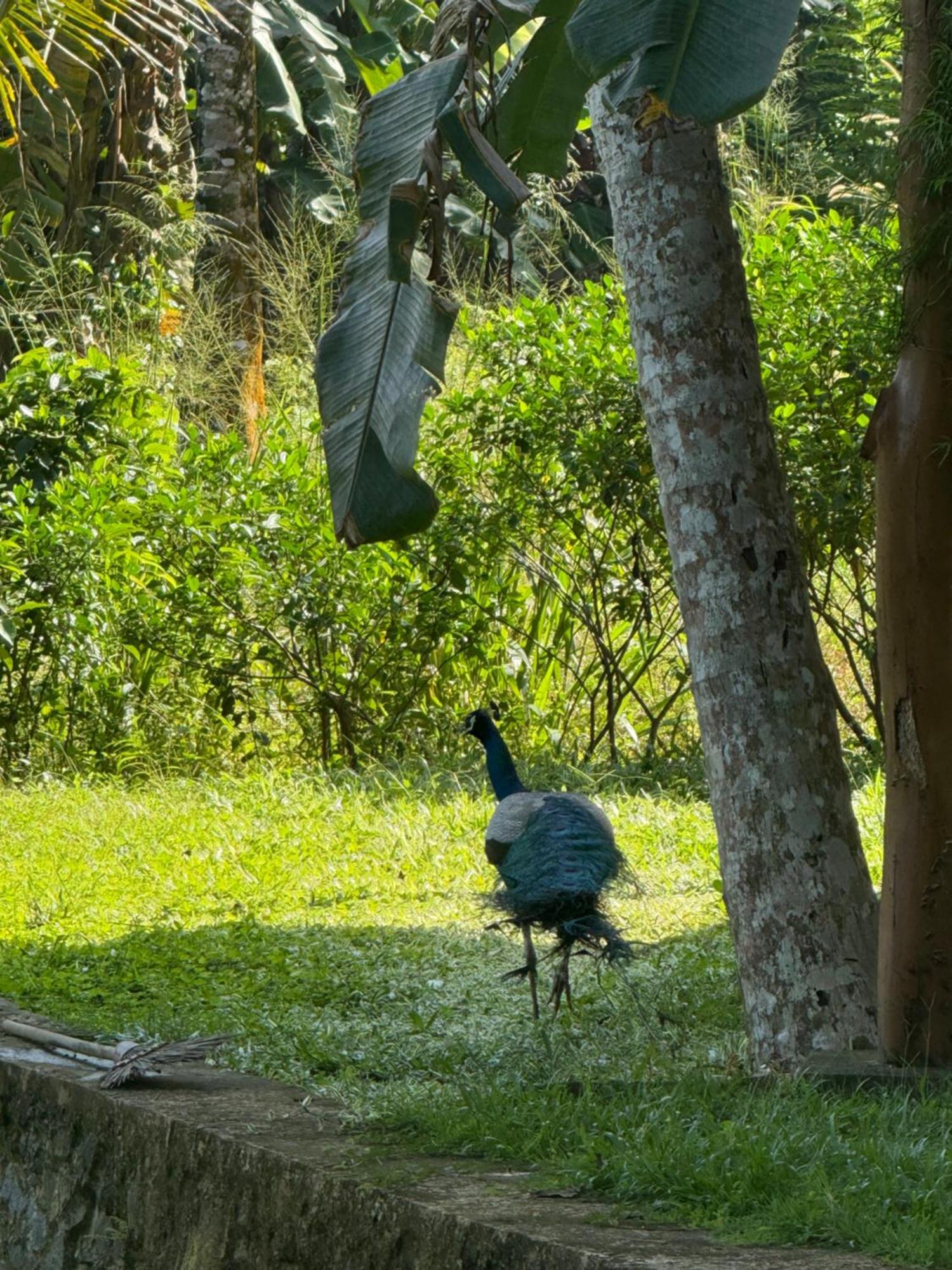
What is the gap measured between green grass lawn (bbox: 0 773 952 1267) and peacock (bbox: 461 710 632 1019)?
26 cm

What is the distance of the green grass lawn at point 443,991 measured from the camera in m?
2.91

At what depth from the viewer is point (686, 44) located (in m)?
2.80

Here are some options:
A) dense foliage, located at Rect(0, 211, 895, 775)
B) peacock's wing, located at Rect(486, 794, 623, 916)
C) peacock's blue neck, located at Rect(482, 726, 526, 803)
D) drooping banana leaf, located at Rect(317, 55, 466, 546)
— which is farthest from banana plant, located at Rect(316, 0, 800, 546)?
dense foliage, located at Rect(0, 211, 895, 775)

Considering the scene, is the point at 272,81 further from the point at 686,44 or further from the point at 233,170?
the point at 686,44

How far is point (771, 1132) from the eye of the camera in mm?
3059

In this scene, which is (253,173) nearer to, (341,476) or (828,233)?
(828,233)

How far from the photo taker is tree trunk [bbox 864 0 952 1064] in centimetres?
369

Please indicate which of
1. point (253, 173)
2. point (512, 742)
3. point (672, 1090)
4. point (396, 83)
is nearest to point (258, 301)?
point (253, 173)

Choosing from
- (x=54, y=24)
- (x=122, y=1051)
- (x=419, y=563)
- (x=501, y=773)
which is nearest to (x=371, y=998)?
(x=501, y=773)

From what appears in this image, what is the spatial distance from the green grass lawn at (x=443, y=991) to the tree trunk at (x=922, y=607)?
364 mm

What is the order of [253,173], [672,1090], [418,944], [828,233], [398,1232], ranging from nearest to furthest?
[398,1232]
[672,1090]
[418,944]
[828,233]
[253,173]

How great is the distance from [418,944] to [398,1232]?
10.4 feet

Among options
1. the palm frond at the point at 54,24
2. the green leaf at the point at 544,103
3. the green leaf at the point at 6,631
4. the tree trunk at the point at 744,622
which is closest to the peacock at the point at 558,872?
the tree trunk at the point at 744,622

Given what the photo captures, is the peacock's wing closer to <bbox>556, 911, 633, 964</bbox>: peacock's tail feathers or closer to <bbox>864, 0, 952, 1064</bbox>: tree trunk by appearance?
<bbox>556, 911, 633, 964</bbox>: peacock's tail feathers
